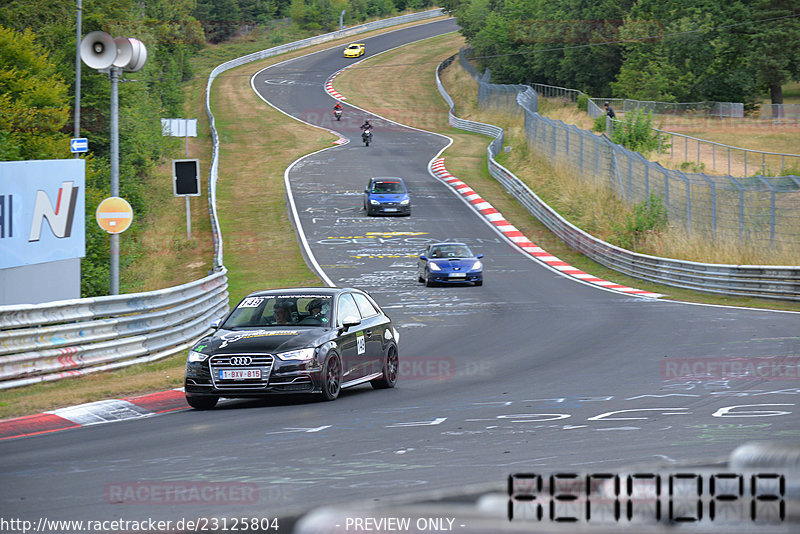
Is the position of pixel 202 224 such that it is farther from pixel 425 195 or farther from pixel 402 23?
pixel 402 23

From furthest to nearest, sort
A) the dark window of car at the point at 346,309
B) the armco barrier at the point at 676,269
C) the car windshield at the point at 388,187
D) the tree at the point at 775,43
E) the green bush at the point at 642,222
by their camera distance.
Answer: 1. the tree at the point at 775,43
2. the car windshield at the point at 388,187
3. the green bush at the point at 642,222
4. the armco barrier at the point at 676,269
5. the dark window of car at the point at 346,309

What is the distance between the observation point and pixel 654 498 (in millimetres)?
3537

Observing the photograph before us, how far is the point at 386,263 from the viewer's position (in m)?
35.8

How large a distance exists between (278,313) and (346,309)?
97 centimetres

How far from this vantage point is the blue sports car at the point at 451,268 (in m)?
30.6

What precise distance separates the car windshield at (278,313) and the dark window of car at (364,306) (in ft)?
2.80

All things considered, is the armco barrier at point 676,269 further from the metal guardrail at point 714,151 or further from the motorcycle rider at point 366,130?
the motorcycle rider at point 366,130

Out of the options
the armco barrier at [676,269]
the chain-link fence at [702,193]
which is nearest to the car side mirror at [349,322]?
the armco barrier at [676,269]

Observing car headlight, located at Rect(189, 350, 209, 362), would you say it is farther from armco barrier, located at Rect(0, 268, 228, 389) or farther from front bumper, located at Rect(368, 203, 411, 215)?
front bumper, located at Rect(368, 203, 411, 215)

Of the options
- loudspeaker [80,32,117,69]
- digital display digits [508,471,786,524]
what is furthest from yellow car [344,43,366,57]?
digital display digits [508,471,786,524]

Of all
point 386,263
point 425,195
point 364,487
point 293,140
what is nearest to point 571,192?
point 425,195

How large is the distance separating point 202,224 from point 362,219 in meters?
7.09

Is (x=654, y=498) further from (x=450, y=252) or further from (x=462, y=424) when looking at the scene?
(x=450, y=252)

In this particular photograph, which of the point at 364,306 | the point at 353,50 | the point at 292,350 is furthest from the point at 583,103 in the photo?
the point at 292,350
